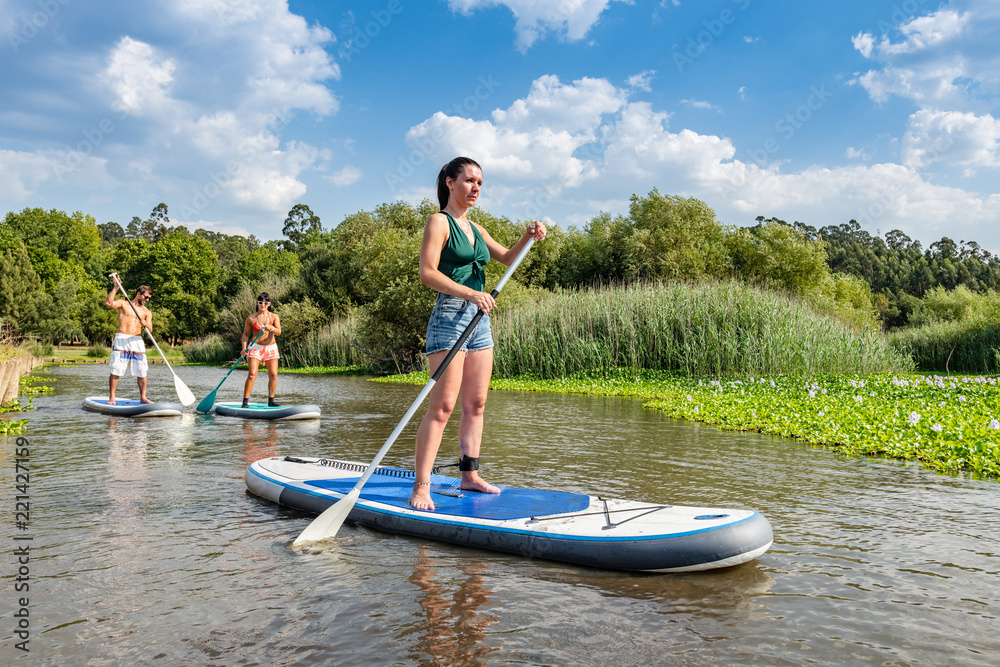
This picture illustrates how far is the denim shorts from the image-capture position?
4.25 m

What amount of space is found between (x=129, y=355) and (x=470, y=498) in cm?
892

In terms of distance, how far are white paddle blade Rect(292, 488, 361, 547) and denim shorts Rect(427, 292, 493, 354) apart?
111 cm

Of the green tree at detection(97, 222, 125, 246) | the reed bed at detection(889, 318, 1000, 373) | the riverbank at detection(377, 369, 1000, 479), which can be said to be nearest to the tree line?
the reed bed at detection(889, 318, 1000, 373)

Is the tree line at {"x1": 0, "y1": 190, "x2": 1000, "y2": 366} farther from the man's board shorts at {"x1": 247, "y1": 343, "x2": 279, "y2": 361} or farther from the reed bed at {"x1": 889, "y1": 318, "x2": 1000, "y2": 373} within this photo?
the man's board shorts at {"x1": 247, "y1": 343, "x2": 279, "y2": 361}

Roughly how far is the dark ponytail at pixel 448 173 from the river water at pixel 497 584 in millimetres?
2318

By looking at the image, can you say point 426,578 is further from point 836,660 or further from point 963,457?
point 963,457

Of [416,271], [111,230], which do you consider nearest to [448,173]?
[416,271]

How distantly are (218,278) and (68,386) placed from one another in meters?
Result: 49.9

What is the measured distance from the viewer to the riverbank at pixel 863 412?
6.71 metres

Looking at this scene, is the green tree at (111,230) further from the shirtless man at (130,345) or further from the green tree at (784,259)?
the shirtless man at (130,345)

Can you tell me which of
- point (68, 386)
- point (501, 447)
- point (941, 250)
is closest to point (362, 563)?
point (501, 447)

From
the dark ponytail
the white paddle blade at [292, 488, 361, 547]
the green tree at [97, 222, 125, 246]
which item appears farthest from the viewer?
the green tree at [97, 222, 125, 246]

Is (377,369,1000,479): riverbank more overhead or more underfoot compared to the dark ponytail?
more underfoot

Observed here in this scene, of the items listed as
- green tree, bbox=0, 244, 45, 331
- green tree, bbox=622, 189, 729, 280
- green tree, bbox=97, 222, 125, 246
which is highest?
green tree, bbox=97, 222, 125, 246
